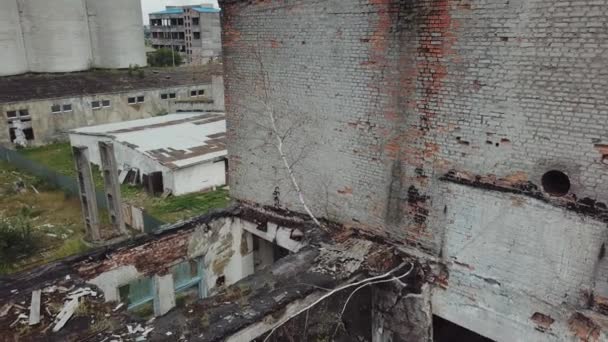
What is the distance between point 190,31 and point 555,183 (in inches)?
2179

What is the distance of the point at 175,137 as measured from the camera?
19.8m

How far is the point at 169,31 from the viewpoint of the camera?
6062 centimetres

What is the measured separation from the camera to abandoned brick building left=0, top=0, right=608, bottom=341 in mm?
5086

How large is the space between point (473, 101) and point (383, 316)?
11.8 feet

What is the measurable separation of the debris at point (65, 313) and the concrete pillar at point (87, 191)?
7697 millimetres

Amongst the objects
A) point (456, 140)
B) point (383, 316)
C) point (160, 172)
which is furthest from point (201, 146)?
point (456, 140)

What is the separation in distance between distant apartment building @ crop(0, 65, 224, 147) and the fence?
7.36ft

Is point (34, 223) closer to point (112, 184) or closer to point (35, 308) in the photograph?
point (112, 184)

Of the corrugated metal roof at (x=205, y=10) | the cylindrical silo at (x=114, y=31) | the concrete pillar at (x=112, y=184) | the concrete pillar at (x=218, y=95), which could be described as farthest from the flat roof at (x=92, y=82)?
the corrugated metal roof at (x=205, y=10)

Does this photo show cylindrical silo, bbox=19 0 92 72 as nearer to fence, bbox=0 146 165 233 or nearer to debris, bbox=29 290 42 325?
fence, bbox=0 146 165 233

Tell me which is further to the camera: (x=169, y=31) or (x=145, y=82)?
(x=169, y=31)

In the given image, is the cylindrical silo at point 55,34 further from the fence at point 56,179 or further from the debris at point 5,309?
the debris at point 5,309

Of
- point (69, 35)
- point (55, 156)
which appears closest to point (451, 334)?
point (55, 156)

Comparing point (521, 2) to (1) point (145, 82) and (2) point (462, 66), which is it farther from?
(1) point (145, 82)
